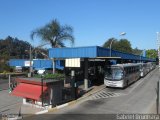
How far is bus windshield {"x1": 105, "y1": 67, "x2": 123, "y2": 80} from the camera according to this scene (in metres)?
29.5

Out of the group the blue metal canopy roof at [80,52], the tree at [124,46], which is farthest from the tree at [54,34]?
the tree at [124,46]

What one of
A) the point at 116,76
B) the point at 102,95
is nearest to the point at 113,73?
the point at 116,76

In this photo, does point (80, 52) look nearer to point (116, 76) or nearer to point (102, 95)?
point (116, 76)

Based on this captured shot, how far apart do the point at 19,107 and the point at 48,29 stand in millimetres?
41513

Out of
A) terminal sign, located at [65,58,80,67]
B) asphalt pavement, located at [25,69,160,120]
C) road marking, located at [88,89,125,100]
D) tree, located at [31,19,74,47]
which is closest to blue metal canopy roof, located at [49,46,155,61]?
terminal sign, located at [65,58,80,67]

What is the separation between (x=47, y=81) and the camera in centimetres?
2028

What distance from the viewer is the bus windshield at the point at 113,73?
29516mm

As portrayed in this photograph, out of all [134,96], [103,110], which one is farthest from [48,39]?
[103,110]

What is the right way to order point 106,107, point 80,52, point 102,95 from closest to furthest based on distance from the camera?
point 106,107 < point 102,95 < point 80,52

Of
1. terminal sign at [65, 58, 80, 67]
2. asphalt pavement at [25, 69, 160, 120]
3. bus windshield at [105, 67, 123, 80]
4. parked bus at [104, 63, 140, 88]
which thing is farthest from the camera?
bus windshield at [105, 67, 123, 80]

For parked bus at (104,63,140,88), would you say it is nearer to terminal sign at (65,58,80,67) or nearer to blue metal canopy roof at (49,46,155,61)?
blue metal canopy roof at (49,46,155,61)

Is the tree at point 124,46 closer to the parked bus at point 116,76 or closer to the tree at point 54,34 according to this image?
the tree at point 54,34

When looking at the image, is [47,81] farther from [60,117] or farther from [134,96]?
Answer: [134,96]

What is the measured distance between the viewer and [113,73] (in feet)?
97.9
